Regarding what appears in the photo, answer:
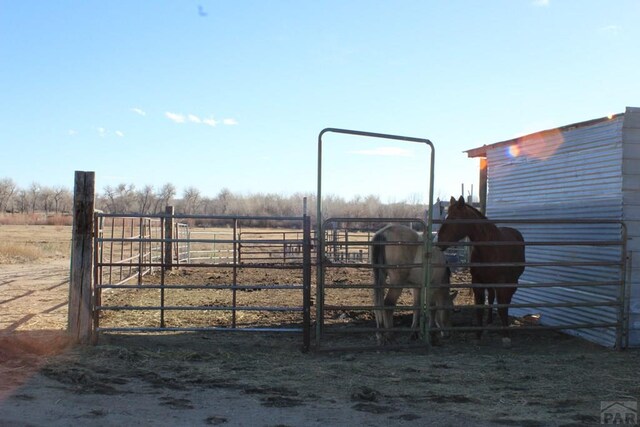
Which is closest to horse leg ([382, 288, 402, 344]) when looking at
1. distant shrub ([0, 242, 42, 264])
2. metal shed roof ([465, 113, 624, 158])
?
metal shed roof ([465, 113, 624, 158])

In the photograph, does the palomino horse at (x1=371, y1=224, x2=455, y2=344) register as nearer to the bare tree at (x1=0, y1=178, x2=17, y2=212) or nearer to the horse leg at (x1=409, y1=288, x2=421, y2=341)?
the horse leg at (x1=409, y1=288, x2=421, y2=341)

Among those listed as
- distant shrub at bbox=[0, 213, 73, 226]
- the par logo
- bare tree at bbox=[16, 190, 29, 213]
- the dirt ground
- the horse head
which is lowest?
the dirt ground

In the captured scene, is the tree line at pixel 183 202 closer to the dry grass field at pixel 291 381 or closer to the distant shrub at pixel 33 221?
the distant shrub at pixel 33 221

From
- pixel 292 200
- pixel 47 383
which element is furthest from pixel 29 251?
pixel 292 200

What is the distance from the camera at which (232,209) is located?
8675 centimetres

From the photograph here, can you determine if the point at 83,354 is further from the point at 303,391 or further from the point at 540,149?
the point at 540,149

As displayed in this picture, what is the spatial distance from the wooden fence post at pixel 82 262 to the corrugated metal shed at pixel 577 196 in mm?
6672

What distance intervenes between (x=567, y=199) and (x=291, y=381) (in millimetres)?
5437

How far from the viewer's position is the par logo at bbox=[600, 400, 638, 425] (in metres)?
4.44

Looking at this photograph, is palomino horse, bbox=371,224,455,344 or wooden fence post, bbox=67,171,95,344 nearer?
wooden fence post, bbox=67,171,95,344

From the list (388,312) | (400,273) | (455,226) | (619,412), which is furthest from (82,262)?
(619,412)

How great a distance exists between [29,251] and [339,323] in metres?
18.3

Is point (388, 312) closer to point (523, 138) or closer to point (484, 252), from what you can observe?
point (484, 252)

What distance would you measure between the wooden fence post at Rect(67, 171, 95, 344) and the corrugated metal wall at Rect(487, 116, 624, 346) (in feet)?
21.9
